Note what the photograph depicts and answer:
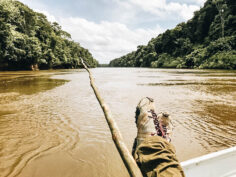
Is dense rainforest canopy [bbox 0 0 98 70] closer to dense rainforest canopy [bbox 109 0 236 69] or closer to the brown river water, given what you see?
the brown river water

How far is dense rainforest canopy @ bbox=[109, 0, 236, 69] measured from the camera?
34.0 meters

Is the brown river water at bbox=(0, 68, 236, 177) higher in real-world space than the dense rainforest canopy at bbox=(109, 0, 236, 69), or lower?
lower

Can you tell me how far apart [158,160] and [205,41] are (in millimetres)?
53670

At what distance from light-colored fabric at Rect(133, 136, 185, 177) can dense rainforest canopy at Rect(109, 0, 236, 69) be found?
33.6 metres

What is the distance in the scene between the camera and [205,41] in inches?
1857

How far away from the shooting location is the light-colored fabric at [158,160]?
1206 millimetres

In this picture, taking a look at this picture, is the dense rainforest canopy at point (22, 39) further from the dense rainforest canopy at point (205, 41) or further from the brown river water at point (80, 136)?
the dense rainforest canopy at point (205, 41)

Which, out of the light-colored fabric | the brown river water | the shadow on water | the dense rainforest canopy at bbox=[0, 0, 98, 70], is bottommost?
the brown river water

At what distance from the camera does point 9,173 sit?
2.20 m

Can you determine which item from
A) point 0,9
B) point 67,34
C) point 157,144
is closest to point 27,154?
point 157,144

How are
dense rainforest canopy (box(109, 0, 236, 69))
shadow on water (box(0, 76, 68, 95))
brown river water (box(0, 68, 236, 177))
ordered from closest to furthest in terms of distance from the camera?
brown river water (box(0, 68, 236, 177))
shadow on water (box(0, 76, 68, 95))
dense rainforest canopy (box(109, 0, 236, 69))

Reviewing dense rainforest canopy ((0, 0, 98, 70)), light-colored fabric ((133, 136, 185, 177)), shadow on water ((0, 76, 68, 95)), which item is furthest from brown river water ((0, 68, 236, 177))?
dense rainforest canopy ((0, 0, 98, 70))

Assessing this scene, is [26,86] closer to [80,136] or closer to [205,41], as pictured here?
[80,136]

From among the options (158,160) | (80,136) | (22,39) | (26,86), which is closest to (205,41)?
(22,39)
